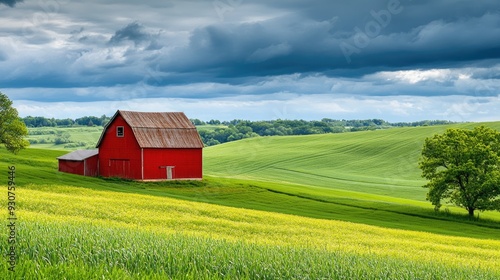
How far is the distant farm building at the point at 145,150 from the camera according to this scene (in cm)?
7138

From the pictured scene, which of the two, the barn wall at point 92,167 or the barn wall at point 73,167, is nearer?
the barn wall at point 92,167

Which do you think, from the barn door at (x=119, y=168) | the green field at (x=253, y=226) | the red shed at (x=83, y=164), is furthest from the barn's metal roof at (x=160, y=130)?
the green field at (x=253, y=226)

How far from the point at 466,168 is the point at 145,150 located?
36.3m

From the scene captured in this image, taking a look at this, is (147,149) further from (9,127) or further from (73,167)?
(9,127)

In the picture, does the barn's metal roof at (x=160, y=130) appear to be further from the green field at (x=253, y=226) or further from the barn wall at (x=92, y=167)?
the green field at (x=253, y=226)

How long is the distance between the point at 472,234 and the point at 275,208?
1708 centimetres

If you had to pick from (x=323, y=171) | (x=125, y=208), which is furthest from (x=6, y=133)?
(x=323, y=171)

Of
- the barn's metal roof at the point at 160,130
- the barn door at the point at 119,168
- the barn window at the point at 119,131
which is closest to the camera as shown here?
the barn door at the point at 119,168

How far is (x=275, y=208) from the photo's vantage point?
2157 inches

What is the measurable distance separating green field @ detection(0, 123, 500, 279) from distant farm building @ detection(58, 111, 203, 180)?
2.84m

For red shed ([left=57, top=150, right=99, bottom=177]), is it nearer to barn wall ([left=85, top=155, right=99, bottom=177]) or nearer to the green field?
barn wall ([left=85, top=155, right=99, bottom=177])

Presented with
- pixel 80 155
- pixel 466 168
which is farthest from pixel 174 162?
pixel 466 168

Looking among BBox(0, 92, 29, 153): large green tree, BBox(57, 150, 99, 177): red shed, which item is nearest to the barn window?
BBox(57, 150, 99, 177): red shed

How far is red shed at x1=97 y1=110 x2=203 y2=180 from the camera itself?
71.4 meters
